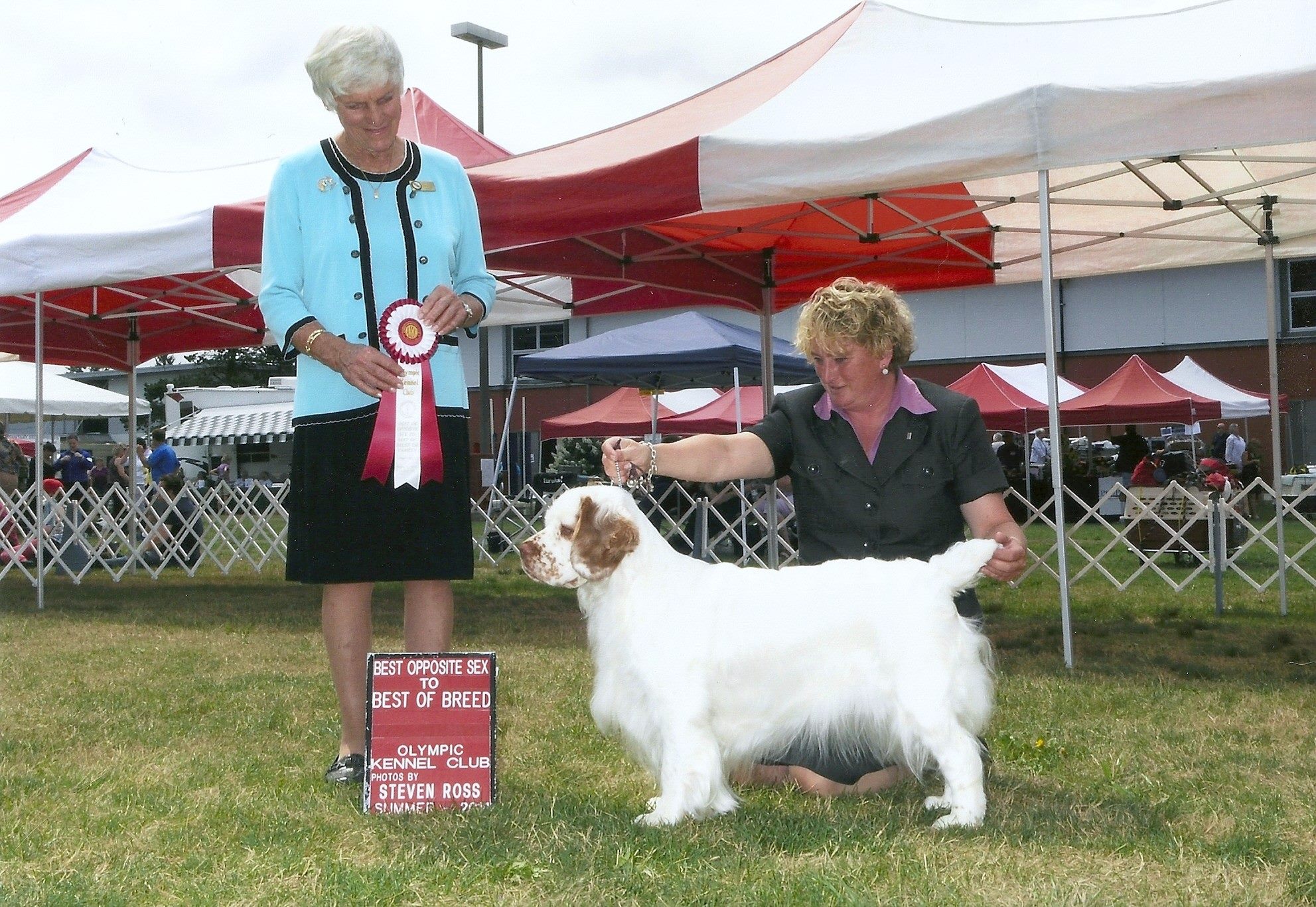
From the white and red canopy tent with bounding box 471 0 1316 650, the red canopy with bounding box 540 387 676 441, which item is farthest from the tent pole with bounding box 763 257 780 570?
the red canopy with bounding box 540 387 676 441

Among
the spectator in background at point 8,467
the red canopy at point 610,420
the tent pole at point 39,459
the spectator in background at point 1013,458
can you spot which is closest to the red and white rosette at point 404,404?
the tent pole at point 39,459

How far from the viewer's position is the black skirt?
8.90 ft

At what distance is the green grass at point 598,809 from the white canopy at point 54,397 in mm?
10917

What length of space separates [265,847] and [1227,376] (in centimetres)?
2143

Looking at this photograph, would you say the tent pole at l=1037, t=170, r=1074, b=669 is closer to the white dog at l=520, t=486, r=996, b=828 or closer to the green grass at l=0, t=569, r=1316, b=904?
the green grass at l=0, t=569, r=1316, b=904

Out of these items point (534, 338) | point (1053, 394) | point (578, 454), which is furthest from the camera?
point (534, 338)

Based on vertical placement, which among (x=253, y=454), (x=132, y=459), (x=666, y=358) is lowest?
(x=132, y=459)

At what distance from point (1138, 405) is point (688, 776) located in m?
12.3

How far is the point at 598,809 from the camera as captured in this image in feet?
8.61

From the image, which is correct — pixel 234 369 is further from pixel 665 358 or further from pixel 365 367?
pixel 365 367

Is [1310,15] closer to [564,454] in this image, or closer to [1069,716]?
[1069,716]

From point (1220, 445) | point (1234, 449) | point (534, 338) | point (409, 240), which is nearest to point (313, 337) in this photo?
point (409, 240)

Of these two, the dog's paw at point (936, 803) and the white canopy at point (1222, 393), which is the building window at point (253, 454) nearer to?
the white canopy at point (1222, 393)

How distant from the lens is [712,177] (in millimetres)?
4688
